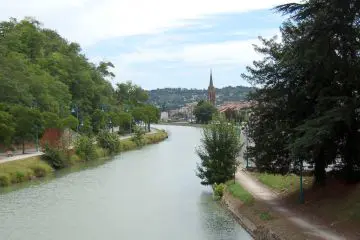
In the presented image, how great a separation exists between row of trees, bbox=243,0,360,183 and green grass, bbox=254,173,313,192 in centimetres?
299

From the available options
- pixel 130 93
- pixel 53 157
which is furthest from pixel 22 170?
pixel 130 93

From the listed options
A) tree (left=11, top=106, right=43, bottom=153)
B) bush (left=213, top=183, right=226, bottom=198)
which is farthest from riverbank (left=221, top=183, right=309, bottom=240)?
tree (left=11, top=106, right=43, bottom=153)

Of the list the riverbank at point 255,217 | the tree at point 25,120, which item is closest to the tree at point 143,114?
the tree at point 25,120

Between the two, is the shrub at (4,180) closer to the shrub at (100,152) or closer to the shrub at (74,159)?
the shrub at (74,159)

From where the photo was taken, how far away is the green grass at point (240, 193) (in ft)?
98.3

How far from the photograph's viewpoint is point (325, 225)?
21.0 meters

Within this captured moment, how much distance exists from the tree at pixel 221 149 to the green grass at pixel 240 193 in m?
1.32

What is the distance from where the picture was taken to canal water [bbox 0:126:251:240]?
25.9m

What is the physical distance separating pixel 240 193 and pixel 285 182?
116 inches

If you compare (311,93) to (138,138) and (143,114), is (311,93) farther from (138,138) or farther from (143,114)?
(143,114)

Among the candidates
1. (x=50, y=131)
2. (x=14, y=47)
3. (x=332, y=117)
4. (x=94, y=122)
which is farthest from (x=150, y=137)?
(x=332, y=117)

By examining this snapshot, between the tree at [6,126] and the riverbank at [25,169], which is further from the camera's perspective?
the tree at [6,126]

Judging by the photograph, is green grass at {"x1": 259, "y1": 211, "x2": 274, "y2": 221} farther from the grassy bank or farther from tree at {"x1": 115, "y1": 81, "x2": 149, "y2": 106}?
tree at {"x1": 115, "y1": 81, "x2": 149, "y2": 106}

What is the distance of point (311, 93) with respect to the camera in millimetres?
24906
